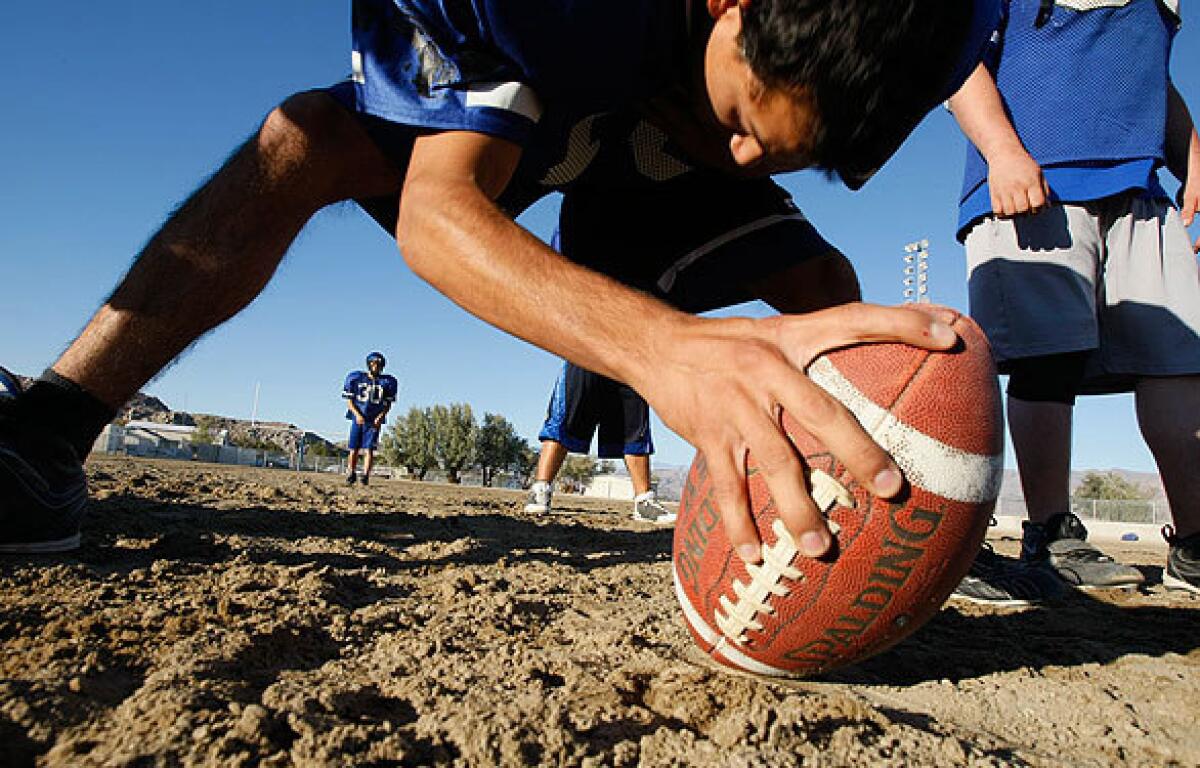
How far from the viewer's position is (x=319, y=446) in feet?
204

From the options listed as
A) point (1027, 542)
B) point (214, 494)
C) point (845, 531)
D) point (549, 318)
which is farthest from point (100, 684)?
point (214, 494)

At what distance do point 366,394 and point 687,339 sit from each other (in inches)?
431

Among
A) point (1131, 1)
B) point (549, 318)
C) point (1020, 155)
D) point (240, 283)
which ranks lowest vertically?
point (549, 318)

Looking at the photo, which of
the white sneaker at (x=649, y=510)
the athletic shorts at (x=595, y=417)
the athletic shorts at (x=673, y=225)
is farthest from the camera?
the white sneaker at (x=649, y=510)

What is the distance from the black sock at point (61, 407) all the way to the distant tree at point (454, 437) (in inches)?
1904

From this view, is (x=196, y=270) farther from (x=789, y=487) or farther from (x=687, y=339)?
(x=789, y=487)

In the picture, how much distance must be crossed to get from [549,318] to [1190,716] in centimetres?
163

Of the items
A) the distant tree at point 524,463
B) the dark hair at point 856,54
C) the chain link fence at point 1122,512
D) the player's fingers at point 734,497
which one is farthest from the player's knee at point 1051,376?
the distant tree at point 524,463

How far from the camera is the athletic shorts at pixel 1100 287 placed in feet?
9.69

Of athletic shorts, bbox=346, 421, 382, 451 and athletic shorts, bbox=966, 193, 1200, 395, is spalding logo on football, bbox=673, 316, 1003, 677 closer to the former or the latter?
athletic shorts, bbox=966, 193, 1200, 395

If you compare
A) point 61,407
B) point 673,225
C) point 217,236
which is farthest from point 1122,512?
point 61,407

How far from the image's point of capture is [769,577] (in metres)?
1.44

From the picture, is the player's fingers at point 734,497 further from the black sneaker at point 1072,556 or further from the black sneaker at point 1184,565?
the black sneaker at point 1184,565

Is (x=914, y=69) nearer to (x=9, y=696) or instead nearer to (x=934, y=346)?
(x=934, y=346)
